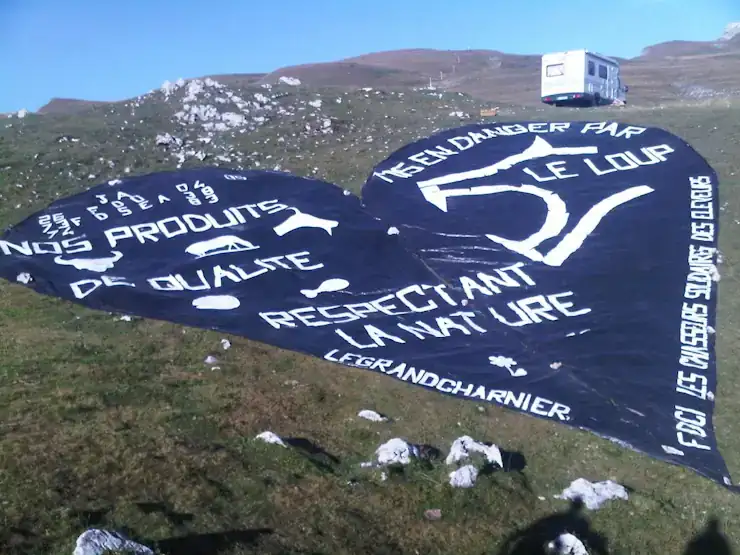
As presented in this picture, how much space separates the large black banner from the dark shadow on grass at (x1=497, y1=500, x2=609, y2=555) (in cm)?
195

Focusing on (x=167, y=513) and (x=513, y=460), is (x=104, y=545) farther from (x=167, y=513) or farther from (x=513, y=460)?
(x=513, y=460)

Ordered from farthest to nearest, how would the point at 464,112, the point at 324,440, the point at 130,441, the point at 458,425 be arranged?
the point at 464,112 < the point at 458,425 < the point at 324,440 < the point at 130,441

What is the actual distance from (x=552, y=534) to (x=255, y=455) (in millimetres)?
3300

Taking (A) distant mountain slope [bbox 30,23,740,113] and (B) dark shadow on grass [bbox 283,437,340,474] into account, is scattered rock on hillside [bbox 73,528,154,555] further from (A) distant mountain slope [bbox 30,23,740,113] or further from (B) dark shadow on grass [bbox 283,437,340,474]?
(A) distant mountain slope [bbox 30,23,740,113]

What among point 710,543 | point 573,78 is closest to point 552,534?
point 710,543

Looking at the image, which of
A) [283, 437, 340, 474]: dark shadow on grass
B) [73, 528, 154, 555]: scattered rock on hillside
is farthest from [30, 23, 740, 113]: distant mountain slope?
[73, 528, 154, 555]: scattered rock on hillside

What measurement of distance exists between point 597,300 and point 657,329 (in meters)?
1.21

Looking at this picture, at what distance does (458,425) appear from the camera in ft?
29.8

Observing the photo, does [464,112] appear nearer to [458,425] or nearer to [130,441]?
[458,425]

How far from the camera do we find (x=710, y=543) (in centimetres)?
694

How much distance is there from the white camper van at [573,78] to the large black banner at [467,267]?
12320 millimetres

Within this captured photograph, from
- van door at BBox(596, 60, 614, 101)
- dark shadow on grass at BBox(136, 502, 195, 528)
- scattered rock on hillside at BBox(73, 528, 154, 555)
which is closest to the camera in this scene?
scattered rock on hillside at BBox(73, 528, 154, 555)

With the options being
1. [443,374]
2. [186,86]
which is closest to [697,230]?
[443,374]

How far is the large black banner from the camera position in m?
10.1
